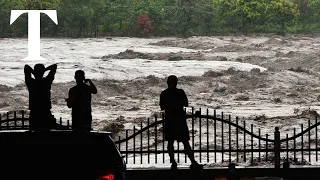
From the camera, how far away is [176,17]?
8381 cm

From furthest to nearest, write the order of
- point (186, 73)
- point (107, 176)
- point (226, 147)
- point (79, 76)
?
point (186, 73) → point (226, 147) → point (79, 76) → point (107, 176)

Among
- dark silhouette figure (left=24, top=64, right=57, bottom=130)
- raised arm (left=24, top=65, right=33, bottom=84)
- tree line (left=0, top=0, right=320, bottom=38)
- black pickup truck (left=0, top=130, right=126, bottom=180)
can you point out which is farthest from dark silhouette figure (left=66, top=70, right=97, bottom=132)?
tree line (left=0, top=0, right=320, bottom=38)

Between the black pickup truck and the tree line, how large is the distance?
70.7 meters

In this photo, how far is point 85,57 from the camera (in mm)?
68500

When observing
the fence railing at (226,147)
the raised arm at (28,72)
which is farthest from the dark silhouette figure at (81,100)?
the fence railing at (226,147)

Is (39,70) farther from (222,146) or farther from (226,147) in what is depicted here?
(226,147)

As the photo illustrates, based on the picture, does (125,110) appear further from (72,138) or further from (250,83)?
(72,138)

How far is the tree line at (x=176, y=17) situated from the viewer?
264ft

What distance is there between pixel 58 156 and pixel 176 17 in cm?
7601

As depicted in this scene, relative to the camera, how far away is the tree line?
80562mm

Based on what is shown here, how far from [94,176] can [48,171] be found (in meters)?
0.43

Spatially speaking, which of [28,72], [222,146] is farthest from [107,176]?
[222,146]

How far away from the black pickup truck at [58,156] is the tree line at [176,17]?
232ft

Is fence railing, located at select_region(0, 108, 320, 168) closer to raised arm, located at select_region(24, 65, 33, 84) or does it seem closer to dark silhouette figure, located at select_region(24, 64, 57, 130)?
dark silhouette figure, located at select_region(24, 64, 57, 130)
